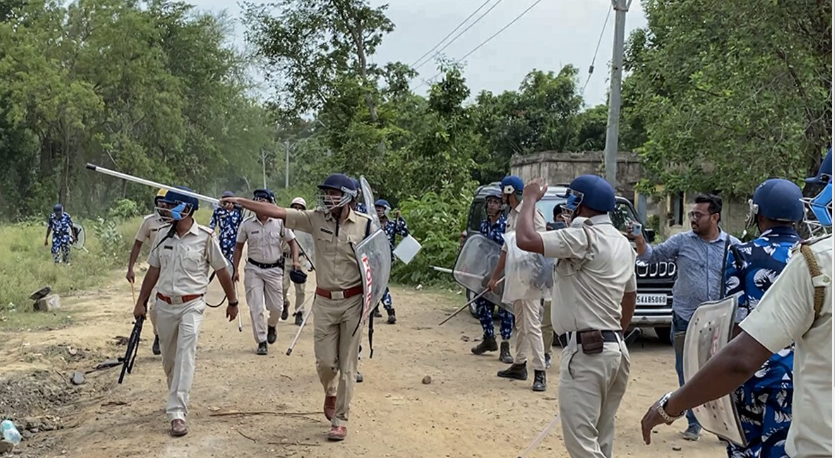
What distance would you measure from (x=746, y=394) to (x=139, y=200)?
42.3m

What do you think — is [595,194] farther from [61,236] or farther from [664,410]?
[61,236]

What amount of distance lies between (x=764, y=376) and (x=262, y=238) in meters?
7.02

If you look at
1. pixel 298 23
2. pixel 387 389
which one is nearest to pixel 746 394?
pixel 387 389

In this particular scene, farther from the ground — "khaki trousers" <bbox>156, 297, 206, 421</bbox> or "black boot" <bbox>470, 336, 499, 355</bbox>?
"khaki trousers" <bbox>156, 297, 206, 421</bbox>

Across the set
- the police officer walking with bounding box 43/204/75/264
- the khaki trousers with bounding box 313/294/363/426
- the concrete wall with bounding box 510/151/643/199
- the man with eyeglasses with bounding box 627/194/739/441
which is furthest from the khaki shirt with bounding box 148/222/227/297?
the concrete wall with bounding box 510/151/643/199

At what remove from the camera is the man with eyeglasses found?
19.1 ft

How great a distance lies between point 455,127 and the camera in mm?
20125

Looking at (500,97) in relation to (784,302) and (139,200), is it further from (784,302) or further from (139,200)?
(784,302)

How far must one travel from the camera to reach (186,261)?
6309 mm

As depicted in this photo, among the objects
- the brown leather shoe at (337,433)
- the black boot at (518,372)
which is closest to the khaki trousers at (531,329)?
the black boot at (518,372)

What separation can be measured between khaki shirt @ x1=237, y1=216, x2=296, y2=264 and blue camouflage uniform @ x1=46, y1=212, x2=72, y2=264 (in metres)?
11.6

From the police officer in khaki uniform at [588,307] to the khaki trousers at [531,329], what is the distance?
10.8 ft

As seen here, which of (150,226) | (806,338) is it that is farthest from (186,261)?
(806,338)

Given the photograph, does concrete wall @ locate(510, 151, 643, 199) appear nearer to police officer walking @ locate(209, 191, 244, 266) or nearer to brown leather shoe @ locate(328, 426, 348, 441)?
police officer walking @ locate(209, 191, 244, 266)
